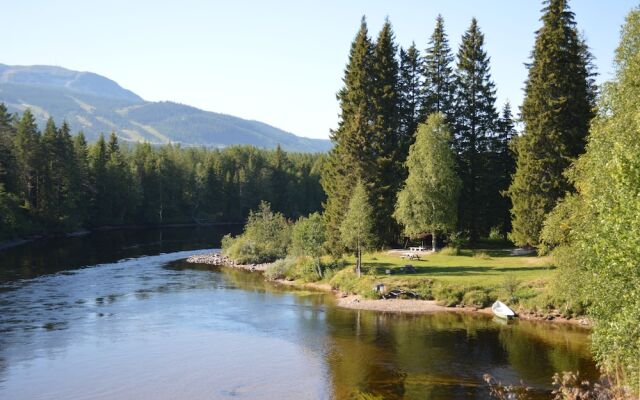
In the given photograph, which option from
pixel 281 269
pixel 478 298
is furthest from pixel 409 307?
pixel 281 269

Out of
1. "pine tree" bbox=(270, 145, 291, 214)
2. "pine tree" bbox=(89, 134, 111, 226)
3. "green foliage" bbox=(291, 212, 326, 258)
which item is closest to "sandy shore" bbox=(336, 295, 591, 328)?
"green foliage" bbox=(291, 212, 326, 258)

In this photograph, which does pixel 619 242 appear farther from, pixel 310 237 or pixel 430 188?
pixel 310 237

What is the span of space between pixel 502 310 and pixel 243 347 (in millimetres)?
19438

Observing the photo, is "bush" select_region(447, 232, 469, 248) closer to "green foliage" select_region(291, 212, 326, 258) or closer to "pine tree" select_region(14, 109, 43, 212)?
"green foliage" select_region(291, 212, 326, 258)

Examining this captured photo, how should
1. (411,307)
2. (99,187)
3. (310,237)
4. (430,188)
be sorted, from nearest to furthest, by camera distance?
(411,307) → (430,188) → (310,237) → (99,187)

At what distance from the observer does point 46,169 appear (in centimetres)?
10550

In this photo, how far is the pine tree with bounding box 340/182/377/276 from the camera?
55.2 metres

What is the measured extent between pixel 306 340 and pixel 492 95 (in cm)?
4323

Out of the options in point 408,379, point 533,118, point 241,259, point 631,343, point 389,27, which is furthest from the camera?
point 241,259

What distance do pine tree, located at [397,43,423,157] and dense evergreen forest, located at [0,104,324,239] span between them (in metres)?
58.9

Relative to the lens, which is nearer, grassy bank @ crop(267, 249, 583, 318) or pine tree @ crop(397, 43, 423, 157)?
grassy bank @ crop(267, 249, 583, 318)

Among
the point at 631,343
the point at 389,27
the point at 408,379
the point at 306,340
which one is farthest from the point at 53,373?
the point at 389,27

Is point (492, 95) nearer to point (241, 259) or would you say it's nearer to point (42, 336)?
point (241, 259)

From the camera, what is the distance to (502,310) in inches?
1690
